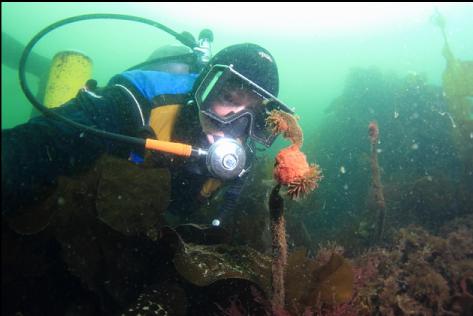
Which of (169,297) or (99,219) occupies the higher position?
(99,219)

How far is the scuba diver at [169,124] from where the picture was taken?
6.54 feet

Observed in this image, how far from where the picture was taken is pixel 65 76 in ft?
13.3

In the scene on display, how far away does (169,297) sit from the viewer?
208 cm

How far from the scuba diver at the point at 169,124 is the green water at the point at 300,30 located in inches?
1178

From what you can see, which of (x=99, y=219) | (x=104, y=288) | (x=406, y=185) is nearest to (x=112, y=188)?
(x=99, y=219)

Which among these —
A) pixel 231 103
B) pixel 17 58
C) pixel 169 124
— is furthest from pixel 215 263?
pixel 17 58

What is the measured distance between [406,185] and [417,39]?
54.0m

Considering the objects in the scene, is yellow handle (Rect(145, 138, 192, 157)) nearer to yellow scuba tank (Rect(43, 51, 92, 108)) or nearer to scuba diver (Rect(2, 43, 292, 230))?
scuba diver (Rect(2, 43, 292, 230))

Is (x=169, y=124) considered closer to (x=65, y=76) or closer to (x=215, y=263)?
(x=215, y=263)

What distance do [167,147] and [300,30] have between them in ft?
172

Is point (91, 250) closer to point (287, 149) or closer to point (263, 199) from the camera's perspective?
point (287, 149)

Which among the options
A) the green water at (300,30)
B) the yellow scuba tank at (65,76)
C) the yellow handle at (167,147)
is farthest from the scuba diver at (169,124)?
the green water at (300,30)

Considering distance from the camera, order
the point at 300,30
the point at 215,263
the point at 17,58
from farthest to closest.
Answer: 1. the point at 300,30
2. the point at 17,58
3. the point at 215,263

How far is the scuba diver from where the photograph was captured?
1.99 m
